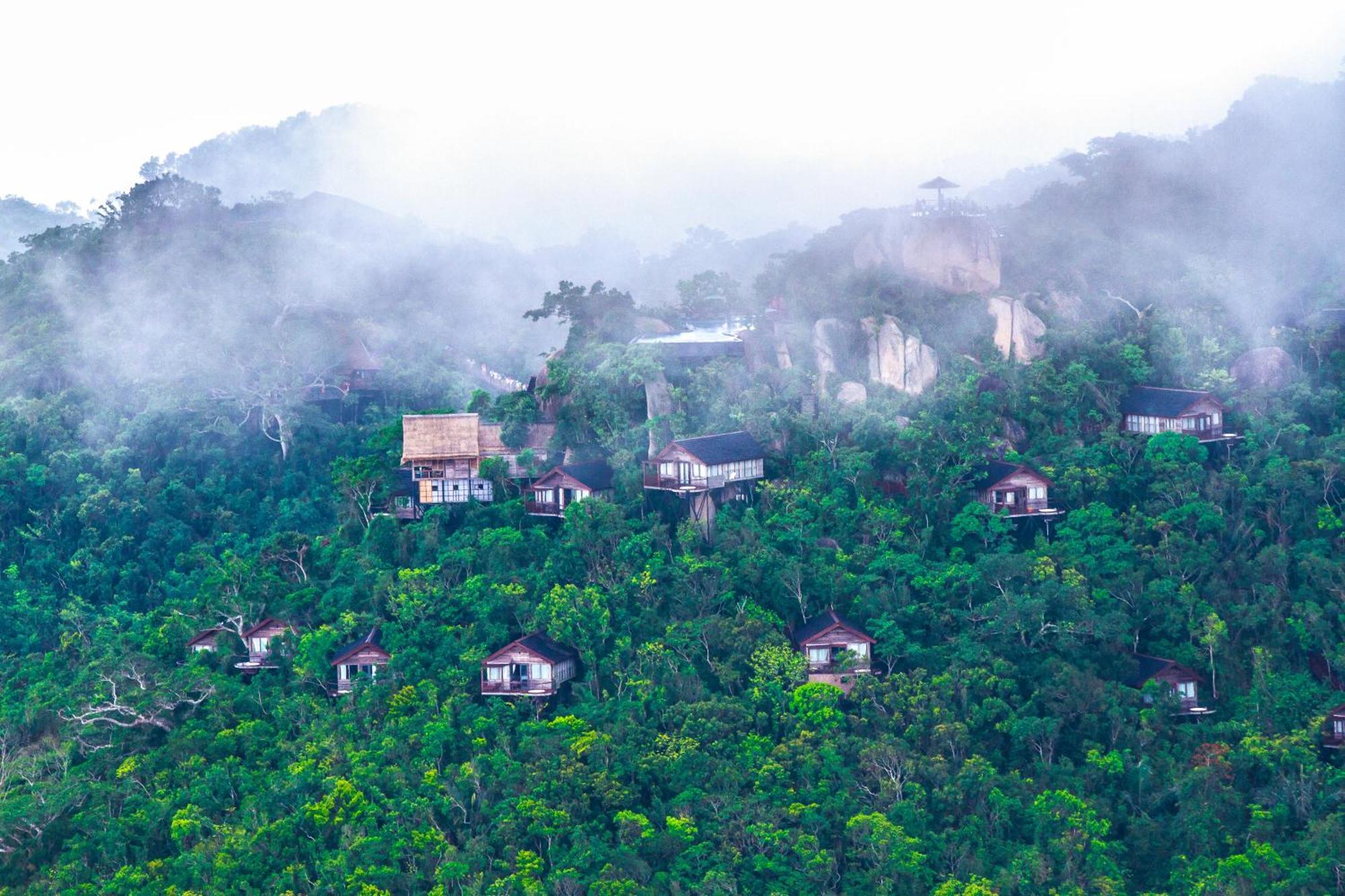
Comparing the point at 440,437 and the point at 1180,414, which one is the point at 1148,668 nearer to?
the point at 1180,414

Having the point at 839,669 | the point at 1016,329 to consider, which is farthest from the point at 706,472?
the point at 1016,329

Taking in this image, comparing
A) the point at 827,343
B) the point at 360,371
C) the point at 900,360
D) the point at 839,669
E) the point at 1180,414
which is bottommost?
the point at 839,669

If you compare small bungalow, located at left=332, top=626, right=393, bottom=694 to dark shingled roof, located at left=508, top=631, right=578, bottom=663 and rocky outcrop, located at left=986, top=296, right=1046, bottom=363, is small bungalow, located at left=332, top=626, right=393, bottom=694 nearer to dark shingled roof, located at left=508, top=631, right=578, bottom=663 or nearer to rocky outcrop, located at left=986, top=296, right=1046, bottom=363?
dark shingled roof, located at left=508, top=631, right=578, bottom=663

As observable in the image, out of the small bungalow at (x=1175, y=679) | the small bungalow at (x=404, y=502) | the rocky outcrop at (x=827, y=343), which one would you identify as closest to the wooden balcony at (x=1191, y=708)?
the small bungalow at (x=1175, y=679)

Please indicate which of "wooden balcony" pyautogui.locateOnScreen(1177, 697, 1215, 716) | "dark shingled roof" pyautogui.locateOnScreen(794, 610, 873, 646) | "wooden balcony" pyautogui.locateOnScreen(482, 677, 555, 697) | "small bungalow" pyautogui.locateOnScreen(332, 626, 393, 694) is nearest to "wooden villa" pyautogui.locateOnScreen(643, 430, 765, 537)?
"dark shingled roof" pyautogui.locateOnScreen(794, 610, 873, 646)

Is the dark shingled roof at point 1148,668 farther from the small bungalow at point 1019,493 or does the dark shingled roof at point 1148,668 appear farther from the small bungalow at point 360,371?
the small bungalow at point 360,371

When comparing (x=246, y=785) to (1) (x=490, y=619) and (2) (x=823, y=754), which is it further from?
(2) (x=823, y=754)
